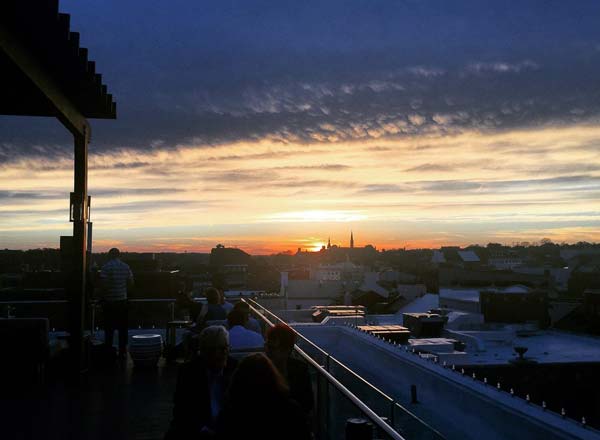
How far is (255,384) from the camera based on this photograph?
282 cm

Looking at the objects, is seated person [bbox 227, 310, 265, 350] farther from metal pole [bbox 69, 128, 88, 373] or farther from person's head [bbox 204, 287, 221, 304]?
metal pole [bbox 69, 128, 88, 373]

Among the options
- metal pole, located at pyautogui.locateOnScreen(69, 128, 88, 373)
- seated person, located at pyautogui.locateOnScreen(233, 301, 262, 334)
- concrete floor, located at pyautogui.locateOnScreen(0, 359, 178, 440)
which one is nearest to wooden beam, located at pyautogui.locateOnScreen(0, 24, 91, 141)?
metal pole, located at pyautogui.locateOnScreen(69, 128, 88, 373)

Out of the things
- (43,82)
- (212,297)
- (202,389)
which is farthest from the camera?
(212,297)

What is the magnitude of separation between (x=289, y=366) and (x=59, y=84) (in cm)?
471

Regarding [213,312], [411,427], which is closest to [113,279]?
[213,312]

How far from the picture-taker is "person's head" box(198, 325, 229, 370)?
411cm

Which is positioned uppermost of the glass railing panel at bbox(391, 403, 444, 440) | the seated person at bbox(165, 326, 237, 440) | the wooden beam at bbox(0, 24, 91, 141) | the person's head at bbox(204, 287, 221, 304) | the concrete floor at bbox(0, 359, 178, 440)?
the wooden beam at bbox(0, 24, 91, 141)

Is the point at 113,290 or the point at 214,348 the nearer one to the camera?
the point at 214,348

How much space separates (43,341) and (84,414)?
5.46 feet

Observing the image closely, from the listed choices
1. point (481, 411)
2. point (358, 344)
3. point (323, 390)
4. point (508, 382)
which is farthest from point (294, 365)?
point (508, 382)

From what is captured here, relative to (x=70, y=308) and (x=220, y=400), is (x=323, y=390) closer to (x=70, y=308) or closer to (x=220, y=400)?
(x=220, y=400)

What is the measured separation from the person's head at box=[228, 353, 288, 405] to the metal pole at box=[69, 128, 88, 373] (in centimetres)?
574

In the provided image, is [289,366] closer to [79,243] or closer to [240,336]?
[240,336]

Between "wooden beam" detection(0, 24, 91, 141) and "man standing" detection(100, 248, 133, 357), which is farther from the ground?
"wooden beam" detection(0, 24, 91, 141)
